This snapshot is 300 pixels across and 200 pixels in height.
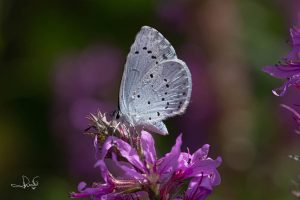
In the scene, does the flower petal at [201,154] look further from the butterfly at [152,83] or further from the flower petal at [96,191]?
the butterfly at [152,83]

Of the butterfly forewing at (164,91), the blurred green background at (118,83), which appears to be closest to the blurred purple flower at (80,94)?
the blurred green background at (118,83)

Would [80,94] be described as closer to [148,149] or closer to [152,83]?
[152,83]

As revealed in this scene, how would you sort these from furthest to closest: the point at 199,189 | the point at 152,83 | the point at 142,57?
the point at 152,83
the point at 142,57
the point at 199,189

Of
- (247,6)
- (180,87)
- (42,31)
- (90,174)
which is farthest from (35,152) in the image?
(180,87)

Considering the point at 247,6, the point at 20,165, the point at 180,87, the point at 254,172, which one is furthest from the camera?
the point at 247,6

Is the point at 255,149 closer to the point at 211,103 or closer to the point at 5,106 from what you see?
the point at 211,103

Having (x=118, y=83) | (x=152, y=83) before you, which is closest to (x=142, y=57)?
(x=152, y=83)
